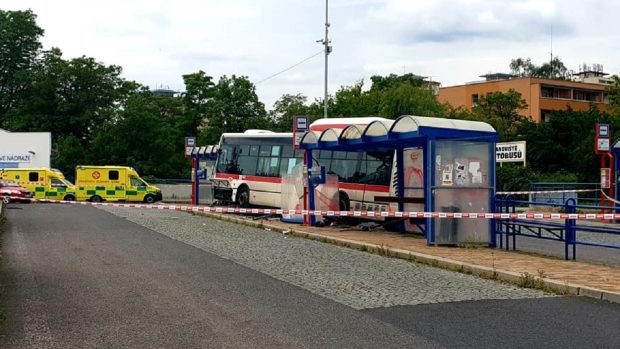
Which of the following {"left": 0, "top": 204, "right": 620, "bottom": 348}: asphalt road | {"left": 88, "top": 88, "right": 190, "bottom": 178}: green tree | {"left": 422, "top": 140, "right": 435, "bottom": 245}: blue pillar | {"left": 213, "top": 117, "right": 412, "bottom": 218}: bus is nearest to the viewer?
{"left": 0, "top": 204, "right": 620, "bottom": 348}: asphalt road

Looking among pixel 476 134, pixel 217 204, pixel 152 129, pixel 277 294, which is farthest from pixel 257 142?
pixel 152 129

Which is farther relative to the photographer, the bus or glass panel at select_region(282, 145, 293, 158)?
glass panel at select_region(282, 145, 293, 158)

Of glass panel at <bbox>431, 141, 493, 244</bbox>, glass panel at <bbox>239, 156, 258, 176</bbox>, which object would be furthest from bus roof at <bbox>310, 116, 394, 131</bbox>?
glass panel at <bbox>431, 141, 493, 244</bbox>

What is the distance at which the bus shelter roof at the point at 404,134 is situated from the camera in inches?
589

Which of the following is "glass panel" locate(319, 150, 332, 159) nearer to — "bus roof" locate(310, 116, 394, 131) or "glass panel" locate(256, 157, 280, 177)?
"bus roof" locate(310, 116, 394, 131)

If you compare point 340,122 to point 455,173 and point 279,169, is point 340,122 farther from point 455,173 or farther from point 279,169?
point 455,173

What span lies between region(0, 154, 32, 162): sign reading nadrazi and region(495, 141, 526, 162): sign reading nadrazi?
31502mm

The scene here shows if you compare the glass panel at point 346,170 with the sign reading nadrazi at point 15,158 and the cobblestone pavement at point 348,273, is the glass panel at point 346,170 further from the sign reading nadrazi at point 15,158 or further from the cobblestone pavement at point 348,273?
the sign reading nadrazi at point 15,158

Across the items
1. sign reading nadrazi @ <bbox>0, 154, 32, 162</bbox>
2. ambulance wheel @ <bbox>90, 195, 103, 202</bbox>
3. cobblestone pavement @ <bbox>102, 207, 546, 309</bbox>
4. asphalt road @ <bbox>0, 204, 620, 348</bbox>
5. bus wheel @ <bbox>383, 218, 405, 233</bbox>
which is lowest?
asphalt road @ <bbox>0, 204, 620, 348</bbox>

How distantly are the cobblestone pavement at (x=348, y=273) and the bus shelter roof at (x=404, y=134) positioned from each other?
294 cm

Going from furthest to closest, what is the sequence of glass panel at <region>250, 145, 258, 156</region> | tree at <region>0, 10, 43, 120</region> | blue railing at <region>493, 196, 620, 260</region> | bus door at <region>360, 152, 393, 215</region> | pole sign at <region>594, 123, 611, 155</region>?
1. tree at <region>0, 10, 43, 120</region>
2. glass panel at <region>250, 145, 258, 156</region>
3. pole sign at <region>594, 123, 611, 155</region>
4. bus door at <region>360, 152, 393, 215</region>
5. blue railing at <region>493, 196, 620, 260</region>

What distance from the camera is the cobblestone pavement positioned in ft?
30.5

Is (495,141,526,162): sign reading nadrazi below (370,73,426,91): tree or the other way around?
below

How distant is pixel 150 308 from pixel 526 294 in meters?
5.07
